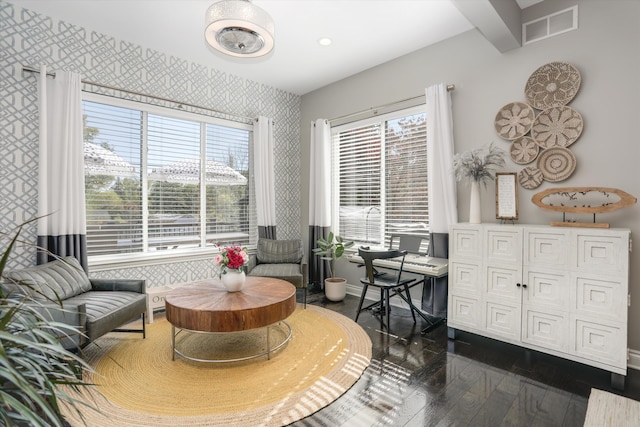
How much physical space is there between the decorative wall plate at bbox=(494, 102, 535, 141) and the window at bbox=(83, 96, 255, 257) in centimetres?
330

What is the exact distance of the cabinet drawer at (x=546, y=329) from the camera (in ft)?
8.34

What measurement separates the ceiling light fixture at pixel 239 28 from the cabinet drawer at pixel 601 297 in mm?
3020

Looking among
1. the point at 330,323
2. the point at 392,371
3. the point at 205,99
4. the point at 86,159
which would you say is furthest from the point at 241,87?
the point at 392,371

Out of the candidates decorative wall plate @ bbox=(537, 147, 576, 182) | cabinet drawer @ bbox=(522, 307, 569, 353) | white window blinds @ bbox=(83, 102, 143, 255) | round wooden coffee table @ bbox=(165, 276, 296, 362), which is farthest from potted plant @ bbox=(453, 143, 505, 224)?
white window blinds @ bbox=(83, 102, 143, 255)

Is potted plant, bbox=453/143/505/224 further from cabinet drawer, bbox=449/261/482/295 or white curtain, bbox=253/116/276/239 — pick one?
white curtain, bbox=253/116/276/239

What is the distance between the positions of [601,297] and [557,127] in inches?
57.9

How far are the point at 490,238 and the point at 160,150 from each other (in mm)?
3853

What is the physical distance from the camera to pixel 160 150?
4.12 m

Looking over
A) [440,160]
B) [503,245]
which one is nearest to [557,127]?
[440,160]

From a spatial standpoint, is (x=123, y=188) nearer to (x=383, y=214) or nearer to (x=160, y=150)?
(x=160, y=150)

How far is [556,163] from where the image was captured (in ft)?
9.58

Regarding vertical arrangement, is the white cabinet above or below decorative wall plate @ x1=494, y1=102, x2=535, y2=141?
below

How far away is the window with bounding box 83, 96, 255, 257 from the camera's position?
367 cm

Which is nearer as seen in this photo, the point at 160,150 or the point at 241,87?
the point at 160,150
